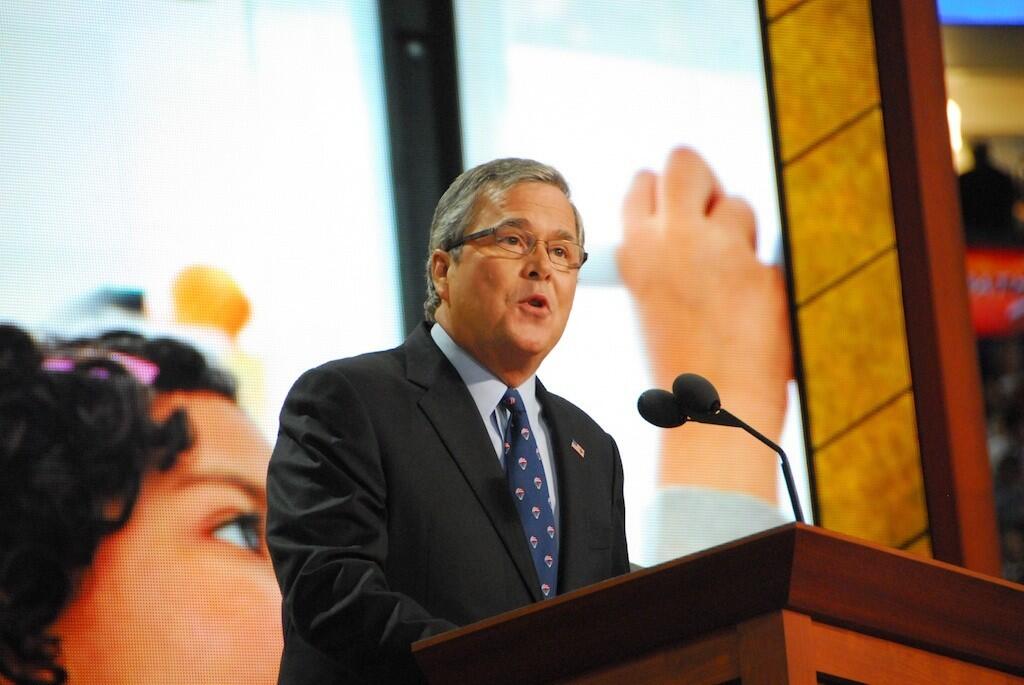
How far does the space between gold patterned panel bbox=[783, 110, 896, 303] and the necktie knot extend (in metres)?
2.03

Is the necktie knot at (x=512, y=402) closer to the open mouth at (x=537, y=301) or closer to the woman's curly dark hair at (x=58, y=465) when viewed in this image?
the open mouth at (x=537, y=301)

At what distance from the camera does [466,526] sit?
2336 mm

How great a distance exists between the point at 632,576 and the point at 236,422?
192 cm

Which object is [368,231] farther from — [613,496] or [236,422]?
[613,496]

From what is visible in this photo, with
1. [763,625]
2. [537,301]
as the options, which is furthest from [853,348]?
[763,625]

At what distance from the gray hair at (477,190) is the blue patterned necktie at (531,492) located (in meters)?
0.29

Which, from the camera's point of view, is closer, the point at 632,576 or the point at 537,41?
the point at 632,576

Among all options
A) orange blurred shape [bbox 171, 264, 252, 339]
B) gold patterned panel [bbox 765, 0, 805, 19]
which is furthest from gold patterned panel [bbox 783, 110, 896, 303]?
orange blurred shape [bbox 171, 264, 252, 339]

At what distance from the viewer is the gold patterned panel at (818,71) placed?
449cm

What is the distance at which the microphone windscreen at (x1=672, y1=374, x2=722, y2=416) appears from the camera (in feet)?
7.77

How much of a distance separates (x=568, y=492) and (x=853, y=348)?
2.11 m

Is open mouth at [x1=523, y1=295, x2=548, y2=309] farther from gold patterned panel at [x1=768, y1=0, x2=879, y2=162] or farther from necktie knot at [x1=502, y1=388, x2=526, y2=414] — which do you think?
gold patterned panel at [x1=768, y1=0, x2=879, y2=162]

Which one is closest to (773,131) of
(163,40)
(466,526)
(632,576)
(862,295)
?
(862,295)

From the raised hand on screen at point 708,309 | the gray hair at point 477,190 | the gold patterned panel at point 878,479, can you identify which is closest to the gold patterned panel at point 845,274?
the gold patterned panel at point 878,479
